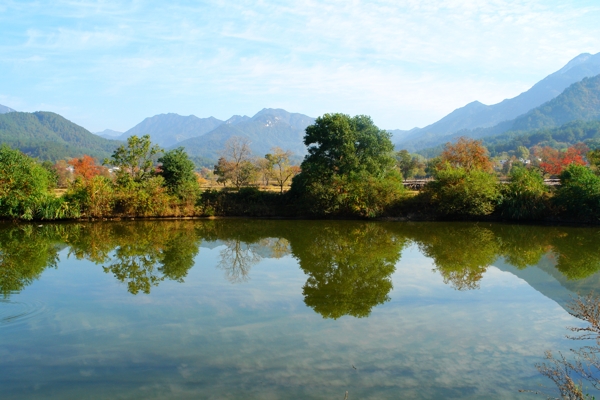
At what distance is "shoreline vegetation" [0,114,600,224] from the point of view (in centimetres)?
2392

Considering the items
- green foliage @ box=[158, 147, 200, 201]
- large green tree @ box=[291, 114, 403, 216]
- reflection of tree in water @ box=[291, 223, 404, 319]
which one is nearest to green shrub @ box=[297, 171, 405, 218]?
large green tree @ box=[291, 114, 403, 216]

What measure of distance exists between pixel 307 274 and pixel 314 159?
1478cm

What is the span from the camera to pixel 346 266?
1414cm

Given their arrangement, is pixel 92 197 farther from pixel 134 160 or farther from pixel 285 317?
pixel 285 317

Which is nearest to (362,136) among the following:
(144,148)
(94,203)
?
(144,148)

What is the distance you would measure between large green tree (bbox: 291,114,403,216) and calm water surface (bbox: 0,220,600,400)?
7714mm

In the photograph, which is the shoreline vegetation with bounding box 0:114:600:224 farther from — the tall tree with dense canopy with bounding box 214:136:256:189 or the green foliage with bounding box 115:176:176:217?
the tall tree with dense canopy with bounding box 214:136:256:189

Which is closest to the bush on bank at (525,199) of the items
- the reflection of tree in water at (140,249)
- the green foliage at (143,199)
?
the reflection of tree in water at (140,249)

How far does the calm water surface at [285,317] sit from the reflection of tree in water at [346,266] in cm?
8

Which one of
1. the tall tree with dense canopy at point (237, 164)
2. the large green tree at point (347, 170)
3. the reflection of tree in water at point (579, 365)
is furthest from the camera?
the tall tree with dense canopy at point (237, 164)

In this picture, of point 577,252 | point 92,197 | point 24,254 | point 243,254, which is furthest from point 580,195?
point 92,197

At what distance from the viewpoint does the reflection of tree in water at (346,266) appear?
10.4 m

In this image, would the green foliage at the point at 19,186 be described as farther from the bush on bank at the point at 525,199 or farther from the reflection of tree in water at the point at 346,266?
the bush on bank at the point at 525,199

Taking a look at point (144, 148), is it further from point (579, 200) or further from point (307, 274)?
point (579, 200)
